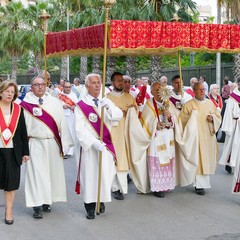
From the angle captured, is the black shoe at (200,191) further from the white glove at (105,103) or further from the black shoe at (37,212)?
the black shoe at (37,212)

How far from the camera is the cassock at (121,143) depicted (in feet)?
27.2

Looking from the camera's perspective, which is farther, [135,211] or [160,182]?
[160,182]

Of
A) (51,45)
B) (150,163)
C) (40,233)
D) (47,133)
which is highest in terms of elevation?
(51,45)

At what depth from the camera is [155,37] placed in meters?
7.51

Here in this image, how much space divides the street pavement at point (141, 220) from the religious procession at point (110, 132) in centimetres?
18

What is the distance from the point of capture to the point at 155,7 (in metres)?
24.1

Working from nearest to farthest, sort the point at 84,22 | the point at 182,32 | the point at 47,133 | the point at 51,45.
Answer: the point at 47,133
the point at 182,32
the point at 51,45
the point at 84,22

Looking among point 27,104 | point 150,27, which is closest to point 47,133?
point 27,104

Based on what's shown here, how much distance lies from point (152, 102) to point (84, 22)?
2013 cm

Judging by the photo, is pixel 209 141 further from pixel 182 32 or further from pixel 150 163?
pixel 182 32

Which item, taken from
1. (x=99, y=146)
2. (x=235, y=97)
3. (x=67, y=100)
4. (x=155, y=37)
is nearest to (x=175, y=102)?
(x=235, y=97)

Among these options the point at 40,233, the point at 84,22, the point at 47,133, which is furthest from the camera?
the point at 84,22

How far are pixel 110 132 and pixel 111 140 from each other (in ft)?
0.38

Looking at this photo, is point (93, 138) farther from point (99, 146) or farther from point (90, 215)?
point (90, 215)
